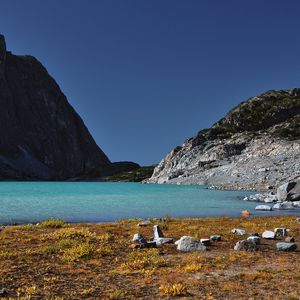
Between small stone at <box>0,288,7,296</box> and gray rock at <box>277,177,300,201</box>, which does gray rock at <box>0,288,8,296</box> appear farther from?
gray rock at <box>277,177,300,201</box>

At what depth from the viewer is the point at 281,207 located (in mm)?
54719

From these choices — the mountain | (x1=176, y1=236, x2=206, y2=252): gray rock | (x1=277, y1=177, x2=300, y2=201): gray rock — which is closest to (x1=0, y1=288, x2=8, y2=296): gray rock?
(x1=176, y1=236, x2=206, y2=252): gray rock

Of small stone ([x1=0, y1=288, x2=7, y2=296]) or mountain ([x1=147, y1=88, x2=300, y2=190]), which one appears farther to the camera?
mountain ([x1=147, y1=88, x2=300, y2=190])

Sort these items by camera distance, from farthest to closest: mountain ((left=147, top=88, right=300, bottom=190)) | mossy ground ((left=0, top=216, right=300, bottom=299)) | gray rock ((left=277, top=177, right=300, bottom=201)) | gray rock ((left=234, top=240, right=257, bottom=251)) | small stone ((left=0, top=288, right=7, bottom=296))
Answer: mountain ((left=147, top=88, right=300, bottom=190)), gray rock ((left=277, top=177, right=300, bottom=201)), gray rock ((left=234, top=240, right=257, bottom=251)), mossy ground ((left=0, top=216, right=300, bottom=299)), small stone ((left=0, top=288, right=7, bottom=296))

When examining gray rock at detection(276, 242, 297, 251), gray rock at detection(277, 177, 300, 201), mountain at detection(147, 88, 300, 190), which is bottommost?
gray rock at detection(276, 242, 297, 251)

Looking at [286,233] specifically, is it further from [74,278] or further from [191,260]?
[74,278]

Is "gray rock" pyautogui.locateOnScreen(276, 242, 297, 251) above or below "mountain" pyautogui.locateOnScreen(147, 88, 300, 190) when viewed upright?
below

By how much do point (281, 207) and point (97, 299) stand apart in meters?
47.1

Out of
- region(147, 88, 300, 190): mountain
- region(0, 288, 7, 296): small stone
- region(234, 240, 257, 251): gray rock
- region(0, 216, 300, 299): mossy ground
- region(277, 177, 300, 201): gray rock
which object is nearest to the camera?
region(0, 288, 7, 296): small stone

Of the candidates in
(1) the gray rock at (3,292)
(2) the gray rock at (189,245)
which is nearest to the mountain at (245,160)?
(2) the gray rock at (189,245)

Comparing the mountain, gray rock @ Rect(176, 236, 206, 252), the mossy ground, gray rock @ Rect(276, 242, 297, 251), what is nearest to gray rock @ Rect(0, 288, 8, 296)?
the mossy ground

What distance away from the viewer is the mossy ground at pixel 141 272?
1225 cm

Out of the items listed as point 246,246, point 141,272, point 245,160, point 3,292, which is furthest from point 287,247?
point 245,160

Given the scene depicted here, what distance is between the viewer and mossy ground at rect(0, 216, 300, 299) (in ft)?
40.2
